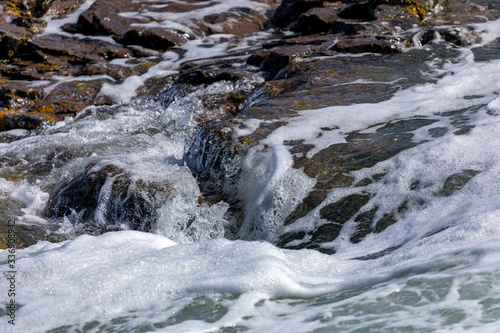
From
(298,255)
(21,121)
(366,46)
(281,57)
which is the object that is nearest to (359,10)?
(366,46)

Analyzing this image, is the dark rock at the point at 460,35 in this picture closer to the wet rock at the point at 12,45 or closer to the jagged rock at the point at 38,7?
the wet rock at the point at 12,45

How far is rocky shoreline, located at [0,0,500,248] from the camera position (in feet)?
15.9

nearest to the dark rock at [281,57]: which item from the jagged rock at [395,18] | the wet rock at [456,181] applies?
the jagged rock at [395,18]

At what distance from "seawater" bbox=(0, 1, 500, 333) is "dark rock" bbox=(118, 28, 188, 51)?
19.3ft

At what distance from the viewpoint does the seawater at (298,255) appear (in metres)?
2.61

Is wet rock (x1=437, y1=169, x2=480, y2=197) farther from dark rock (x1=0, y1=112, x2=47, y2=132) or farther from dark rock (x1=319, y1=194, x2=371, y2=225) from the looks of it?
dark rock (x1=0, y1=112, x2=47, y2=132)

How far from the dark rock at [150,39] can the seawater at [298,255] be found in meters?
5.89

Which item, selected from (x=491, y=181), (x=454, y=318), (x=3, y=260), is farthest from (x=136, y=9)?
(x=454, y=318)

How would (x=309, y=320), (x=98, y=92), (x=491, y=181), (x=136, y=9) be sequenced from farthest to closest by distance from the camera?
(x=136, y=9) → (x=98, y=92) → (x=491, y=181) → (x=309, y=320)

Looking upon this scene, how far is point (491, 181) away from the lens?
376 centimetres

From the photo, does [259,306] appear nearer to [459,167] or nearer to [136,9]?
[459,167]

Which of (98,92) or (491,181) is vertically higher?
(491,181)

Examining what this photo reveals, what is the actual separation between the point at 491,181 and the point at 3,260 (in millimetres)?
3651

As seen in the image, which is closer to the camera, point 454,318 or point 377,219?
point 454,318
